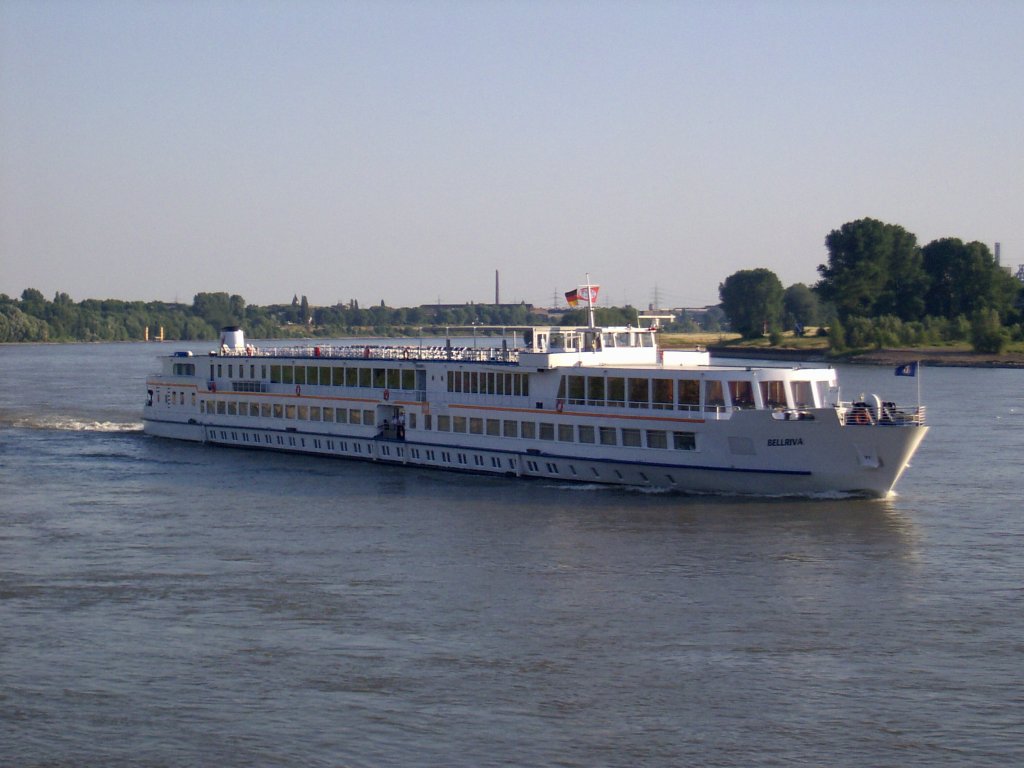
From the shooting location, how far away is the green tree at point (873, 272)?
156250mm

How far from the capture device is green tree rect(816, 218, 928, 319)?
156250mm

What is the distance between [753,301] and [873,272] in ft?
117

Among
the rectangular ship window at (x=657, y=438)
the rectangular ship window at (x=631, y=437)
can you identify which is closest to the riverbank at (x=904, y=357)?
the rectangular ship window at (x=631, y=437)

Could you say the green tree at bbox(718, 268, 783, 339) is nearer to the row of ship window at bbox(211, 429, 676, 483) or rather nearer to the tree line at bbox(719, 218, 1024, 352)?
the tree line at bbox(719, 218, 1024, 352)

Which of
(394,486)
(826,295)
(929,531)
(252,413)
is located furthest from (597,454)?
(826,295)

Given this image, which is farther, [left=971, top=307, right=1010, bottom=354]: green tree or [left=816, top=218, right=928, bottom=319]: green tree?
[left=816, top=218, right=928, bottom=319]: green tree

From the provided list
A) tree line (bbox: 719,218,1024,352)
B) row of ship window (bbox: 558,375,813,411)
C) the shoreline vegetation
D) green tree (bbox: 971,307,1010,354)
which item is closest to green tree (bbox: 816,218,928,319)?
tree line (bbox: 719,218,1024,352)

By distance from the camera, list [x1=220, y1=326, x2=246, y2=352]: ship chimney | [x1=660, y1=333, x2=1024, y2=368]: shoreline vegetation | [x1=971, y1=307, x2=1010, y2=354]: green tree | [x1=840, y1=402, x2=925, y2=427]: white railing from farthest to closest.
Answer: [x1=971, y1=307, x2=1010, y2=354]: green tree, [x1=660, y1=333, x2=1024, y2=368]: shoreline vegetation, [x1=220, y1=326, x2=246, y2=352]: ship chimney, [x1=840, y1=402, x2=925, y2=427]: white railing

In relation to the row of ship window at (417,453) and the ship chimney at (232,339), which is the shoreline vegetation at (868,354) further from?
the row of ship window at (417,453)

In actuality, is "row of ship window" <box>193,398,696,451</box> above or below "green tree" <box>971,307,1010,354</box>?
below

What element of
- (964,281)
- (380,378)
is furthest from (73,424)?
(964,281)

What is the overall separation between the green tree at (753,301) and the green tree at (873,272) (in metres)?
26.8

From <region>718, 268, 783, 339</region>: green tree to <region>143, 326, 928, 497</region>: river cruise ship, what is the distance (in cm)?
13205

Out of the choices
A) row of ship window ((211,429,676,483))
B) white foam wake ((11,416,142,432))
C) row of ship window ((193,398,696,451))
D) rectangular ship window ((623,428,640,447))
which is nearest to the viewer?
row of ship window ((193,398,696,451))
